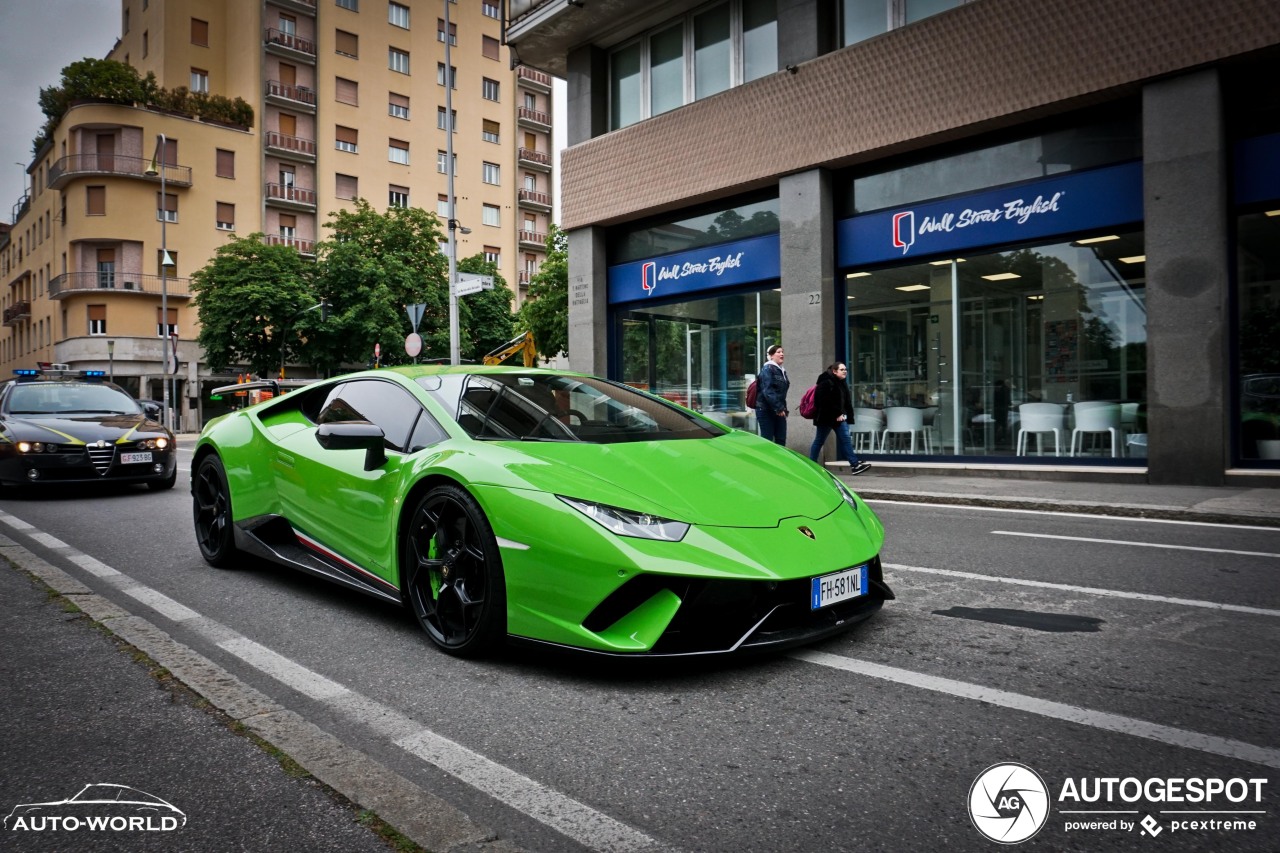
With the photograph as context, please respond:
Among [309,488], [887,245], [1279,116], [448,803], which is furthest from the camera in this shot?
[887,245]

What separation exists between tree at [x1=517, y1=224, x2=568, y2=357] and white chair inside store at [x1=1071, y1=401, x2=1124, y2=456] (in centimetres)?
2734

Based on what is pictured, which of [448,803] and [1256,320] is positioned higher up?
[1256,320]

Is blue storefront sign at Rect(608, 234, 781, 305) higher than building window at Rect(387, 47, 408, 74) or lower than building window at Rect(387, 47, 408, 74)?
lower

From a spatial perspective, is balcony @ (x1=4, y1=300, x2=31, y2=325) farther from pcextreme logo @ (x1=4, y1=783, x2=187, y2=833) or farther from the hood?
pcextreme logo @ (x1=4, y1=783, x2=187, y2=833)

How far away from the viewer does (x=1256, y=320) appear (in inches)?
412

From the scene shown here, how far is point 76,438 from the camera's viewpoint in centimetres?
966

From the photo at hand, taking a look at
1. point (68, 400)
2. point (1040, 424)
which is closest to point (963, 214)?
point (1040, 424)

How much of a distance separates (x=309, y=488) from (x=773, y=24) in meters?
13.3

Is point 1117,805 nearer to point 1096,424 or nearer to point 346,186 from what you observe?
point 1096,424

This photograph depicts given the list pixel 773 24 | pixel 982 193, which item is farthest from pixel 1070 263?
pixel 773 24

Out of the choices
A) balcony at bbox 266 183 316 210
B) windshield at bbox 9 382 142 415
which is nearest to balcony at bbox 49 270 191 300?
balcony at bbox 266 183 316 210

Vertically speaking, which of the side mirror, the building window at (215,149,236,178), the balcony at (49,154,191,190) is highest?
the building window at (215,149,236,178)

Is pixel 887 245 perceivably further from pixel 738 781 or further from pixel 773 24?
pixel 738 781

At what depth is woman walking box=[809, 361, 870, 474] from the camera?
1247cm
